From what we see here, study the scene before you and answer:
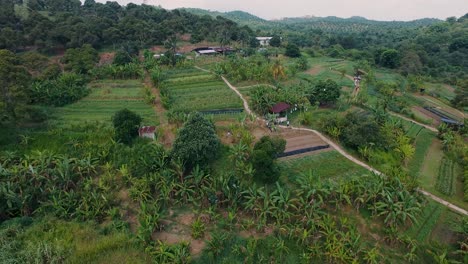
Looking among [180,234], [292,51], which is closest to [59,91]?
[180,234]

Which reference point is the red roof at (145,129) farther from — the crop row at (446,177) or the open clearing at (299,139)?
the crop row at (446,177)

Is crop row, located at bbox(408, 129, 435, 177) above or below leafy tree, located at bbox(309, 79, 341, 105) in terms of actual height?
below

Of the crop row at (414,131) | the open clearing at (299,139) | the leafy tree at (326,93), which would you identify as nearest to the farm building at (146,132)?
the open clearing at (299,139)

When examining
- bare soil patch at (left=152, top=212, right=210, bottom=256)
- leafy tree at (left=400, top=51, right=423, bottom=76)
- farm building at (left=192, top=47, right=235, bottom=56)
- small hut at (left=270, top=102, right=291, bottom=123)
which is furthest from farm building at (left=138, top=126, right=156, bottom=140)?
leafy tree at (left=400, top=51, right=423, bottom=76)

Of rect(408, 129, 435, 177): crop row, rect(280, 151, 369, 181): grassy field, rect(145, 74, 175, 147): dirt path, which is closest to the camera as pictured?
rect(280, 151, 369, 181): grassy field

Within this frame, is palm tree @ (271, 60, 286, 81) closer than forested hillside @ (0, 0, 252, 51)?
Yes

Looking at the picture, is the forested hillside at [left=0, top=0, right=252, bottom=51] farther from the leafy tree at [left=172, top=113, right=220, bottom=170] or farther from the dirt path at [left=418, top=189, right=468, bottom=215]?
the dirt path at [left=418, top=189, right=468, bottom=215]
